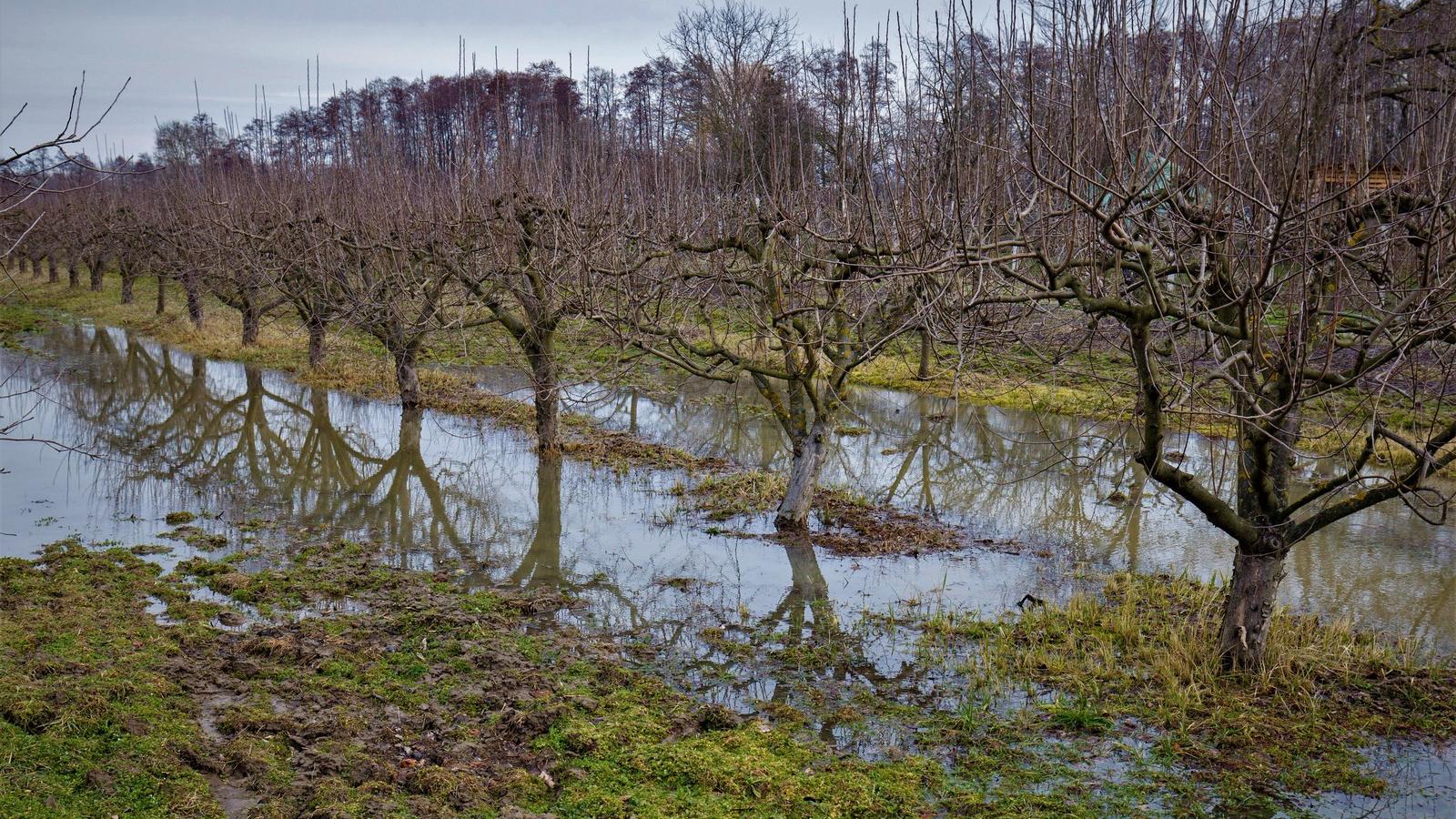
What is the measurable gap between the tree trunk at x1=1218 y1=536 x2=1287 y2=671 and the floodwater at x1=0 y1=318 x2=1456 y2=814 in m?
1.20

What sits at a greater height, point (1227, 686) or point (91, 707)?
point (91, 707)

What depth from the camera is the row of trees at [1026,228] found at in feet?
17.4

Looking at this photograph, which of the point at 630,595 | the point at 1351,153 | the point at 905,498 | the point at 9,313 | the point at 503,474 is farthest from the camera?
the point at 9,313

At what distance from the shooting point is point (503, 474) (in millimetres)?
13727

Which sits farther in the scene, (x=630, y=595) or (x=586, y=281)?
(x=586, y=281)

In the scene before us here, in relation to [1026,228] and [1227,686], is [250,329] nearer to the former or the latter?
[1026,228]

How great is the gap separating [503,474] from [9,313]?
25.0m

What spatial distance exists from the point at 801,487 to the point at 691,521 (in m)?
1.40

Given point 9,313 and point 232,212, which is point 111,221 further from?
point 232,212

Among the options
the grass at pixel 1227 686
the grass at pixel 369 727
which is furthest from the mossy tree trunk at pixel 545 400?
the grass at pixel 1227 686

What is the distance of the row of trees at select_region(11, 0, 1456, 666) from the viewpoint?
530cm

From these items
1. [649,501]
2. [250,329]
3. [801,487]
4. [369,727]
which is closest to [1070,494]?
[801,487]

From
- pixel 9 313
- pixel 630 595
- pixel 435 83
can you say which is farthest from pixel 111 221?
pixel 630 595

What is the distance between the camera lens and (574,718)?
6020 millimetres
